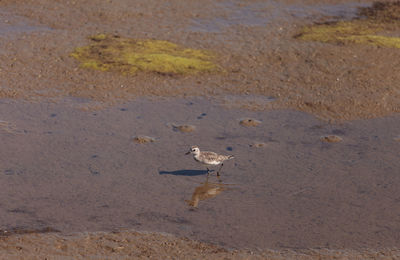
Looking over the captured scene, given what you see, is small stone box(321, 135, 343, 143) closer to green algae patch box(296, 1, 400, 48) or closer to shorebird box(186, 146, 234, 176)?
shorebird box(186, 146, 234, 176)

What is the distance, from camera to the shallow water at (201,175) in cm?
969

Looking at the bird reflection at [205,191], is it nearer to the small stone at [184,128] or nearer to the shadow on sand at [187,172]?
the shadow on sand at [187,172]

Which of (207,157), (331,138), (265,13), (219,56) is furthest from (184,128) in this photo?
(265,13)

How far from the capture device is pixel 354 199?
419 inches

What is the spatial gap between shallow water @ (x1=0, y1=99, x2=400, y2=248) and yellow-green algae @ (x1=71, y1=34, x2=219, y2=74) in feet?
5.96

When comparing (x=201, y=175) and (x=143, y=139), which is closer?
(x=201, y=175)

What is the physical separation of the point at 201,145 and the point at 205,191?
1.65 meters

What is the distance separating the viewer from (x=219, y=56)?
16.6m

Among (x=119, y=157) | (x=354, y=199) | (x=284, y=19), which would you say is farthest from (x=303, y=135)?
(x=284, y=19)

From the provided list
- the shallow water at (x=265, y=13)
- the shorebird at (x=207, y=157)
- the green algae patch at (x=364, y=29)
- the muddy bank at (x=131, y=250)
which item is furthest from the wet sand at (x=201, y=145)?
the green algae patch at (x=364, y=29)

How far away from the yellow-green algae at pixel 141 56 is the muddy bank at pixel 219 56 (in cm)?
31

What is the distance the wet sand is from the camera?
947cm

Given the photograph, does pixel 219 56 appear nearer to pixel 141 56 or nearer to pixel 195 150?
pixel 141 56

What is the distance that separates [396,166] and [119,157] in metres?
5.14
